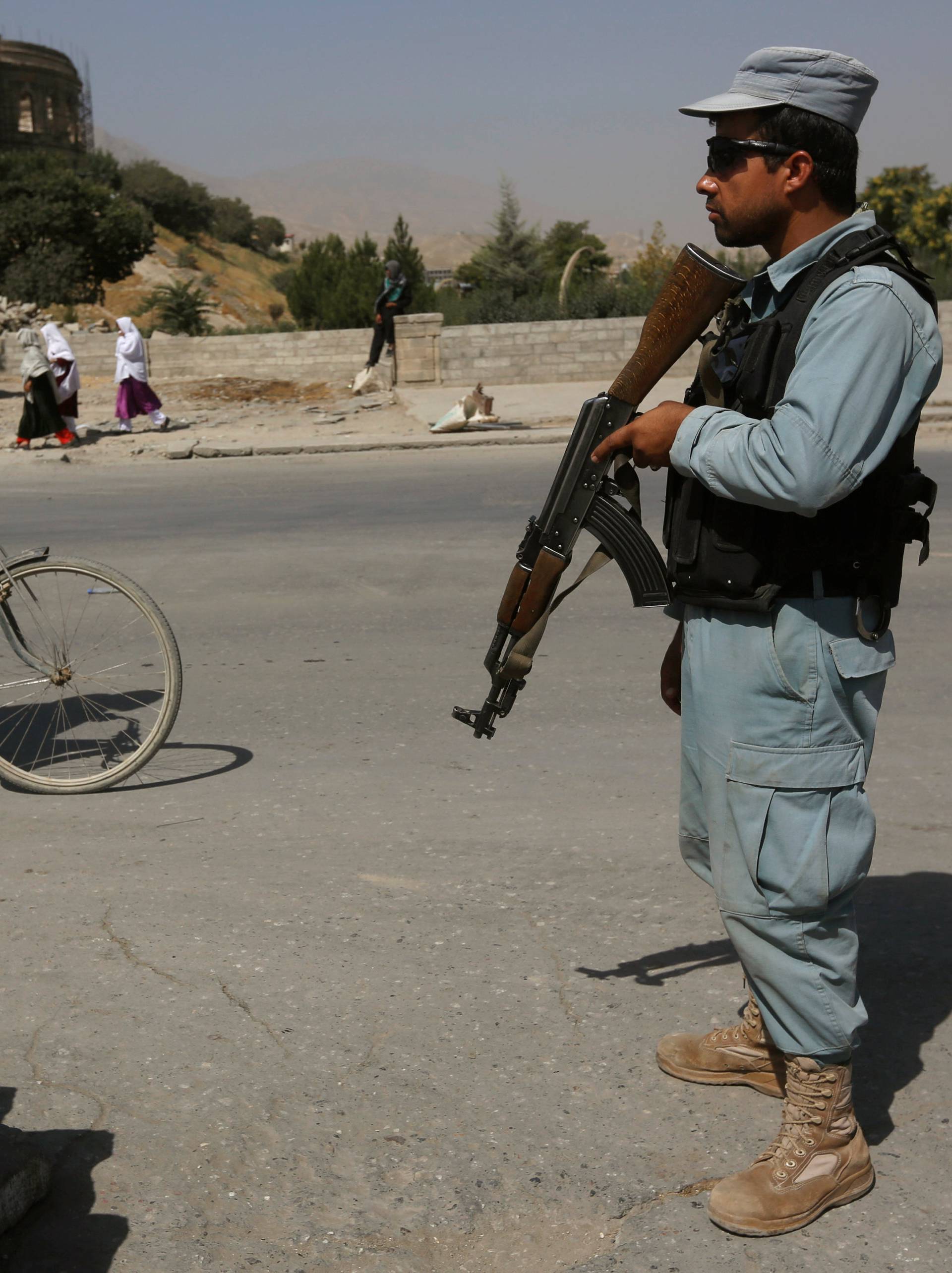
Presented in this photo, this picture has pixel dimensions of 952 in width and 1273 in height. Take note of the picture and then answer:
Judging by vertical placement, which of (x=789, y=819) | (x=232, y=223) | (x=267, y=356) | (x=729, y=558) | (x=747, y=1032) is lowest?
(x=267, y=356)

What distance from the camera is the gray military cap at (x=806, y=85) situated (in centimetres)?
205

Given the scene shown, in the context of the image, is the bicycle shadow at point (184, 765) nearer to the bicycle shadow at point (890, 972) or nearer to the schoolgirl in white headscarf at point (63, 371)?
the bicycle shadow at point (890, 972)

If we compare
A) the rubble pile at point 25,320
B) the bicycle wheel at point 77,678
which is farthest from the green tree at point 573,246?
the bicycle wheel at point 77,678

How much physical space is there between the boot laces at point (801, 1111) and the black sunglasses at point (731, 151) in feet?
5.04

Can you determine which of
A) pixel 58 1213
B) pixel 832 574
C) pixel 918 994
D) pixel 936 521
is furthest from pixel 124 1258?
pixel 936 521

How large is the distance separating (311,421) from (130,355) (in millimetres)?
2518

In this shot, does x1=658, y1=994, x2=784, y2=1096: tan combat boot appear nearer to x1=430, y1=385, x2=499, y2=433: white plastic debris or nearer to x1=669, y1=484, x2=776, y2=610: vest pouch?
x1=669, y1=484, x2=776, y2=610: vest pouch

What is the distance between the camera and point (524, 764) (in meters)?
4.70

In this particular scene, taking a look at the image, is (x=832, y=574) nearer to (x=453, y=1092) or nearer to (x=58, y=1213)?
(x=453, y=1092)

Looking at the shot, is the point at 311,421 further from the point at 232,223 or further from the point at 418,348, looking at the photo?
the point at 232,223

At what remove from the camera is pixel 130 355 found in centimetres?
1720

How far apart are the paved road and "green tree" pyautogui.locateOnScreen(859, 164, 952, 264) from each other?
114 feet

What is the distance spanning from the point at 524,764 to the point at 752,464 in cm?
277

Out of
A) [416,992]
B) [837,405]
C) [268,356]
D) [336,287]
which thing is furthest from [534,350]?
[837,405]
